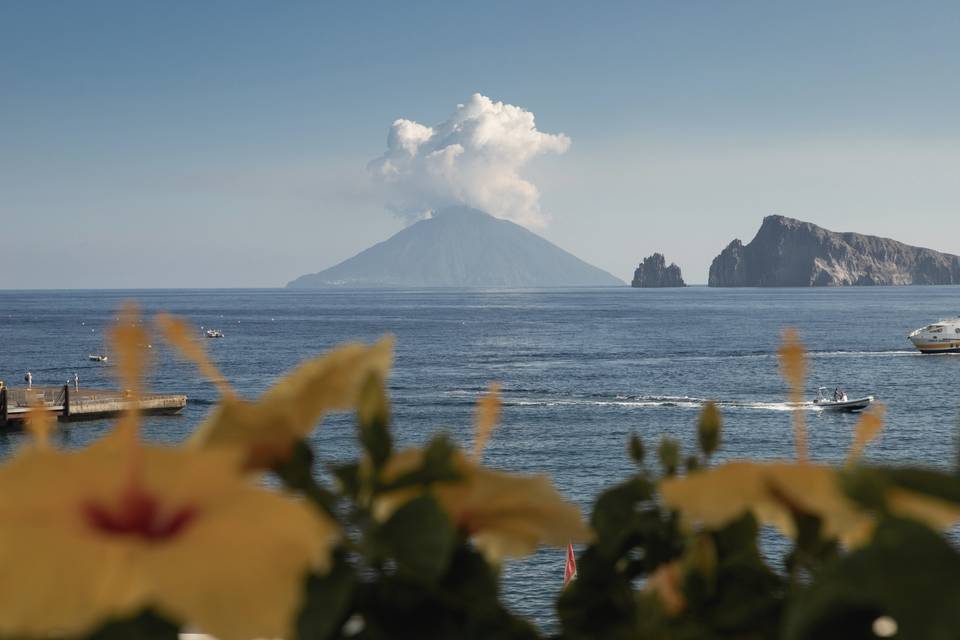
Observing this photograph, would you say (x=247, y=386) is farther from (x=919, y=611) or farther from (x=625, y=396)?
(x=919, y=611)

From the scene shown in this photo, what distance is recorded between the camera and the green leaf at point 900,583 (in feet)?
1.43

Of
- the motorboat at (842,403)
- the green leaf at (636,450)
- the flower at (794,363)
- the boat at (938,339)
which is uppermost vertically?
the flower at (794,363)

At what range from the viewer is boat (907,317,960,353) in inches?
2763

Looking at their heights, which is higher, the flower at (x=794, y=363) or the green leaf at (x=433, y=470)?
the flower at (x=794, y=363)

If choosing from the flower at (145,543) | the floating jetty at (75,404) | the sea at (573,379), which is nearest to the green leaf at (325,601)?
the flower at (145,543)

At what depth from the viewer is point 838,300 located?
156750mm

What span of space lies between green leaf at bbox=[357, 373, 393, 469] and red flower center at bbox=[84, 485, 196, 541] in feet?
0.55

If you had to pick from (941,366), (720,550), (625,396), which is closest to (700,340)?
(941,366)

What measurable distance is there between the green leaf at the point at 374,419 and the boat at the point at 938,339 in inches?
3056

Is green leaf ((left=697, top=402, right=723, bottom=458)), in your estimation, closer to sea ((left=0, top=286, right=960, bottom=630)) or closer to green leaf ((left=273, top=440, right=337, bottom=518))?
green leaf ((left=273, top=440, right=337, bottom=518))

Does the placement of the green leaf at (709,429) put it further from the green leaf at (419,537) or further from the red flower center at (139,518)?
the red flower center at (139,518)

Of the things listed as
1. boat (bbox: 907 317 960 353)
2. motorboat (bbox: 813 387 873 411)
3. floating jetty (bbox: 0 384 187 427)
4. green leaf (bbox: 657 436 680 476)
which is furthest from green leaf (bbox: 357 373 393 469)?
boat (bbox: 907 317 960 353)

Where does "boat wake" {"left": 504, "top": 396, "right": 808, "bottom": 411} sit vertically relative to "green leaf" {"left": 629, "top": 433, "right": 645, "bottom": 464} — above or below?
below

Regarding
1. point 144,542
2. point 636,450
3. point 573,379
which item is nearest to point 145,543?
point 144,542
